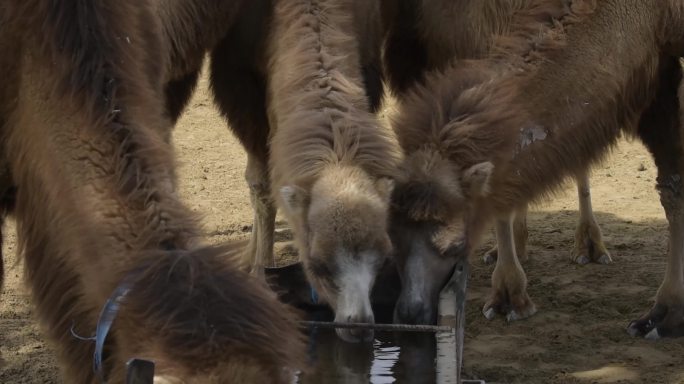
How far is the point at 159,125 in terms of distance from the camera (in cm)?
442

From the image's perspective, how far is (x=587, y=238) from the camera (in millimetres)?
7852

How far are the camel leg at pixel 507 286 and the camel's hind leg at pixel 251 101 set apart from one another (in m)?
1.36

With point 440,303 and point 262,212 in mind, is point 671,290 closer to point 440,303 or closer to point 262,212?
point 440,303

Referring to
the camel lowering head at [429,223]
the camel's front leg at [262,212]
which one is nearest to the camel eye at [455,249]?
the camel lowering head at [429,223]

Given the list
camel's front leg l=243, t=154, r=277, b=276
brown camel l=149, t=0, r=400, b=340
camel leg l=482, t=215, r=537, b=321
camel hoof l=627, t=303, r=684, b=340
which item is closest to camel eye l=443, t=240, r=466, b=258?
brown camel l=149, t=0, r=400, b=340

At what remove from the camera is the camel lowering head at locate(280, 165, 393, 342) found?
5289 mm

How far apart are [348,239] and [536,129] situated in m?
1.24

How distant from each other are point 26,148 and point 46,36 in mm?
409

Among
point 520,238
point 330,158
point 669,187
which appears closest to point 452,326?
point 330,158

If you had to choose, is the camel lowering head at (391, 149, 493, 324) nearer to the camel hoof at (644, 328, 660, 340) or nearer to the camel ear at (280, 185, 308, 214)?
the camel ear at (280, 185, 308, 214)

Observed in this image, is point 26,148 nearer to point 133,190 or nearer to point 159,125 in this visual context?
point 159,125

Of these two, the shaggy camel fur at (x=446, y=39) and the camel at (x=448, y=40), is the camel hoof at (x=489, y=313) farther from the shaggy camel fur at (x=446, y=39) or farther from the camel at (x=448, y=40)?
the shaggy camel fur at (x=446, y=39)

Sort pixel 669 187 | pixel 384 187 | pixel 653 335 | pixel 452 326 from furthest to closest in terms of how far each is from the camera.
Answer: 1. pixel 669 187
2. pixel 653 335
3. pixel 384 187
4. pixel 452 326

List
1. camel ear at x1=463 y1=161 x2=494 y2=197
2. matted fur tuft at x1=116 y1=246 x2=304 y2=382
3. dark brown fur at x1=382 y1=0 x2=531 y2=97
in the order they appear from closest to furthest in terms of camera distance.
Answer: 1. matted fur tuft at x1=116 y1=246 x2=304 y2=382
2. camel ear at x1=463 y1=161 x2=494 y2=197
3. dark brown fur at x1=382 y1=0 x2=531 y2=97
